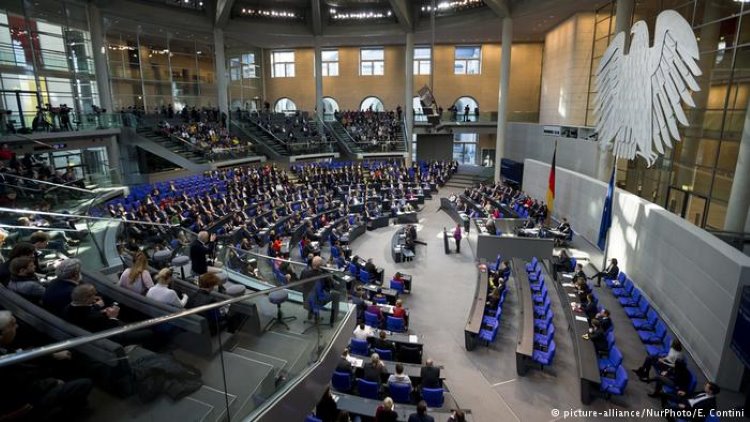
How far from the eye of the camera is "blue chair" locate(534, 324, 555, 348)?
939 cm

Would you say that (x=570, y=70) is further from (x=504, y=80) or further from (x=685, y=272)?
(x=685, y=272)

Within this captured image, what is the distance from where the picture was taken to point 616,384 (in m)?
7.87

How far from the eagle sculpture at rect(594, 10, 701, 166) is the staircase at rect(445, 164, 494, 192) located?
1466cm

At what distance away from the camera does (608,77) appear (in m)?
15.6

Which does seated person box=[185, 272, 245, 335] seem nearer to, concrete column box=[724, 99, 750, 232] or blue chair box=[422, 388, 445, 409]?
blue chair box=[422, 388, 445, 409]

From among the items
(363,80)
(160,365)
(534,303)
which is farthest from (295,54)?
(160,365)

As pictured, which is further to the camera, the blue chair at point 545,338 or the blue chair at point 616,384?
the blue chair at point 545,338

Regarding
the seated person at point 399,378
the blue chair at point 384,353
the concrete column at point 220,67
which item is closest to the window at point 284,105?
the concrete column at point 220,67

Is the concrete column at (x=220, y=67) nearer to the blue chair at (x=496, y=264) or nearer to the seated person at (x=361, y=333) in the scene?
the blue chair at (x=496, y=264)

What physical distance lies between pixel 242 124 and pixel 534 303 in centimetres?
2612

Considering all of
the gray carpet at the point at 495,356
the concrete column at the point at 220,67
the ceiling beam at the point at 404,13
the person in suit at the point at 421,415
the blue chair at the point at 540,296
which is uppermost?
the ceiling beam at the point at 404,13

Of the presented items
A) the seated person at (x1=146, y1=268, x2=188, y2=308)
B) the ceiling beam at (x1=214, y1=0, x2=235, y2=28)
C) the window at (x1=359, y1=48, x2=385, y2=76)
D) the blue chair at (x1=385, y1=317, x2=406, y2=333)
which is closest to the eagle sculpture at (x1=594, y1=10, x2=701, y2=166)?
the blue chair at (x1=385, y1=317, x2=406, y2=333)

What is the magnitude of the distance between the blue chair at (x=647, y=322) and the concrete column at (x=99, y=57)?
26648mm

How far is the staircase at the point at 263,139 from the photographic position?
2934cm
